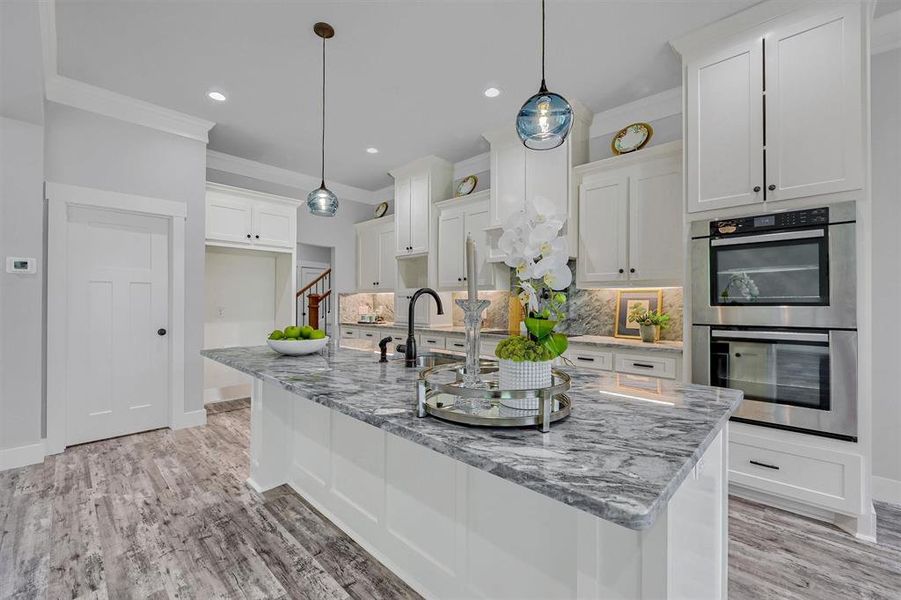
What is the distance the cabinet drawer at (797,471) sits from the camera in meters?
2.08

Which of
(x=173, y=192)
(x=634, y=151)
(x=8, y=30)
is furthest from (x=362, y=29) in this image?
(x=173, y=192)

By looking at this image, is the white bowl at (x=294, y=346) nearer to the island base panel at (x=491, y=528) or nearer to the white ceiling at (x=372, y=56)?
the island base panel at (x=491, y=528)

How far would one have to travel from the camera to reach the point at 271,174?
4941 millimetres

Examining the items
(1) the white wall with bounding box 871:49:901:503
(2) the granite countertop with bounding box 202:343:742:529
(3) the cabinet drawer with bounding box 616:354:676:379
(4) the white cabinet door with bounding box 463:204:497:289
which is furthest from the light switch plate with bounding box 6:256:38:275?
(1) the white wall with bounding box 871:49:901:503

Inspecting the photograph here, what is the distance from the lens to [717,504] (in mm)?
1250

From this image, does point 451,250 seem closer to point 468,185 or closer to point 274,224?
point 468,185

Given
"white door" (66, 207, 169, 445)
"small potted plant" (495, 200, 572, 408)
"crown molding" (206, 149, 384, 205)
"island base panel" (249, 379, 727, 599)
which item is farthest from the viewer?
"crown molding" (206, 149, 384, 205)

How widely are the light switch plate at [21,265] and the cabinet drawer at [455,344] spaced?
10.8 ft

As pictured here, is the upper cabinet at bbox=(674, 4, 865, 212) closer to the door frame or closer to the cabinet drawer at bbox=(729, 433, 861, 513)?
the cabinet drawer at bbox=(729, 433, 861, 513)

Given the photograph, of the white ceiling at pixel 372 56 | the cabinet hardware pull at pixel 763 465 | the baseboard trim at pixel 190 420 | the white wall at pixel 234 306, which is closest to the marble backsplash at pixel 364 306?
the white wall at pixel 234 306

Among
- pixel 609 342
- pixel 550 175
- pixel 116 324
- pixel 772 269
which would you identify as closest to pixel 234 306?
pixel 116 324

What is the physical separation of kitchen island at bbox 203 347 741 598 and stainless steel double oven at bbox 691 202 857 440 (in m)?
1.18

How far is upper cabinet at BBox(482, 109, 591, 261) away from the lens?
3488 mm

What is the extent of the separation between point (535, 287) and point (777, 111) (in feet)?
7.26
